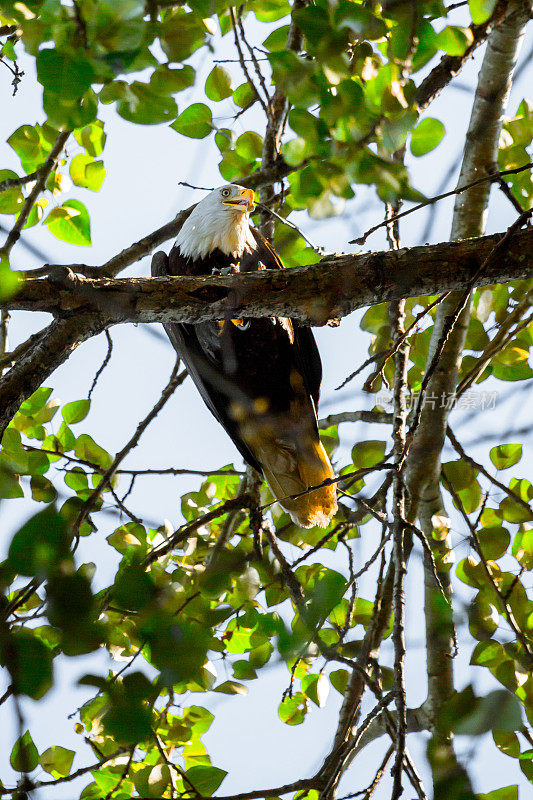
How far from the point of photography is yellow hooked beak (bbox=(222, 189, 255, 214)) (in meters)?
2.66

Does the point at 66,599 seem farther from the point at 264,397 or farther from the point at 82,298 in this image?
the point at 264,397

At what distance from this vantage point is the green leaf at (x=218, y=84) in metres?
2.07

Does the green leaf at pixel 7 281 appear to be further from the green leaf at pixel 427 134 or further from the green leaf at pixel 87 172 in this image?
the green leaf at pixel 87 172

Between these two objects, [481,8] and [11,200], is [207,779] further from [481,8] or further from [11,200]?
[11,200]

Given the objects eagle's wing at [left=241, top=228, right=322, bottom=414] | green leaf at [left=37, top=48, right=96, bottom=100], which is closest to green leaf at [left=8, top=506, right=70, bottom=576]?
green leaf at [left=37, top=48, right=96, bottom=100]

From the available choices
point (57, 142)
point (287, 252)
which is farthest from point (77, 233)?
point (287, 252)

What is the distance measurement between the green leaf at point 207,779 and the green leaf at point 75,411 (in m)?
1.23

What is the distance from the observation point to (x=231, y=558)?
649 millimetres

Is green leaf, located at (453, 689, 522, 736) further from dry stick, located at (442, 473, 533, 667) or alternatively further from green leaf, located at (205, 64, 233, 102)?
green leaf, located at (205, 64, 233, 102)

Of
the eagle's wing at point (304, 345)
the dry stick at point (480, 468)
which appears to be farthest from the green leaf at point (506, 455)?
the eagle's wing at point (304, 345)

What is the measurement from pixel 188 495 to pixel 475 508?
3.57 ft

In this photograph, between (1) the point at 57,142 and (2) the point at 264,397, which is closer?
(1) the point at 57,142

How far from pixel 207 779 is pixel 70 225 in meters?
1.61

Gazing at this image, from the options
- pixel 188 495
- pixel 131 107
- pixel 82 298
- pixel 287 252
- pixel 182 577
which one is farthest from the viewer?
pixel 188 495
